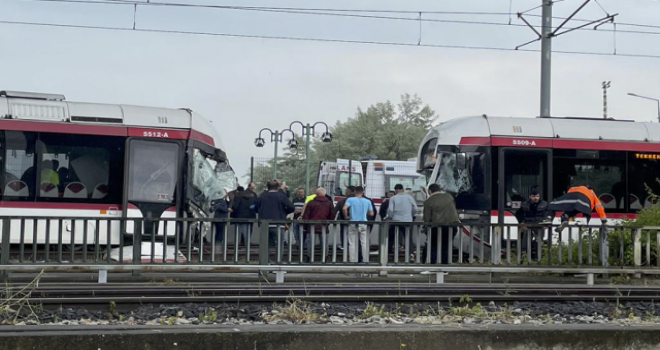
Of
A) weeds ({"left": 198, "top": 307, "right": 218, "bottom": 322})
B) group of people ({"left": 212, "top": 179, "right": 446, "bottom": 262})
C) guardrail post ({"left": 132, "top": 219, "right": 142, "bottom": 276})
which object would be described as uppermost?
group of people ({"left": 212, "top": 179, "right": 446, "bottom": 262})

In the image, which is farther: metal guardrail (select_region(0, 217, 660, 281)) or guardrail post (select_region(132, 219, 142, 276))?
guardrail post (select_region(132, 219, 142, 276))

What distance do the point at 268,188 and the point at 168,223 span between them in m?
4.55

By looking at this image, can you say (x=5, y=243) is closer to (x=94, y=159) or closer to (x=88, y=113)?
(x=94, y=159)

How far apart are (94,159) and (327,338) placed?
40.4 feet

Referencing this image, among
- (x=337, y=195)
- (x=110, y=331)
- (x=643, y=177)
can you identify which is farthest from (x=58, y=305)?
(x=337, y=195)

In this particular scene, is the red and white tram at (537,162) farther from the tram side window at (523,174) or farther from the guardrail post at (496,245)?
the guardrail post at (496,245)

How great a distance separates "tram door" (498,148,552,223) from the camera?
1962 centimetres

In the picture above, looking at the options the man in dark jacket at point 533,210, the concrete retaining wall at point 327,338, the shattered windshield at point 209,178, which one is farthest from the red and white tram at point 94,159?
the concrete retaining wall at point 327,338

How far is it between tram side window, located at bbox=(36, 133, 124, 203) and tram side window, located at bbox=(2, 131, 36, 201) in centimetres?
15

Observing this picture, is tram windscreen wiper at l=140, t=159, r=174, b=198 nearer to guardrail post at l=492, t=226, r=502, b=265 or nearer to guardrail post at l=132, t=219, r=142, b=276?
guardrail post at l=132, t=219, r=142, b=276

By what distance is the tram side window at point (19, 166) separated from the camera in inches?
690

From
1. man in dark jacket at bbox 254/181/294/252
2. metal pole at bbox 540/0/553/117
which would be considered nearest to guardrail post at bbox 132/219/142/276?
man in dark jacket at bbox 254/181/294/252

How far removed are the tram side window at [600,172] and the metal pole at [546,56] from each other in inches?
140

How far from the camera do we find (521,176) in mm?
19828
